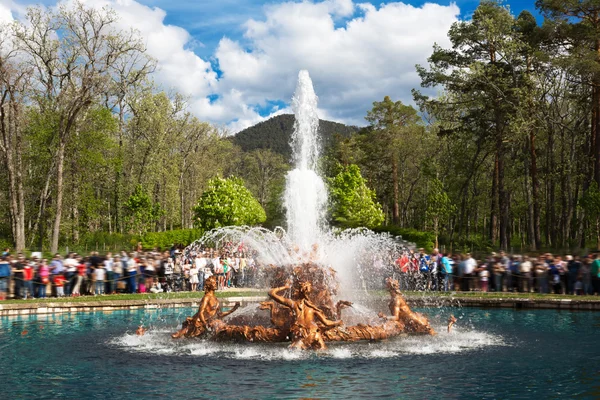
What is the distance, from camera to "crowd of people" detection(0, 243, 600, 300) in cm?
2375

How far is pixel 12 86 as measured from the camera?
41.8 meters

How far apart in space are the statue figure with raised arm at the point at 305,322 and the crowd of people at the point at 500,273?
12642 millimetres

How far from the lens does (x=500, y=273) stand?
2603cm

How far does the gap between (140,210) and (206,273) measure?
1228 inches

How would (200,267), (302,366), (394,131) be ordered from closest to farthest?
(302,366)
(200,267)
(394,131)

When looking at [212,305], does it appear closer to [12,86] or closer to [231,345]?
[231,345]

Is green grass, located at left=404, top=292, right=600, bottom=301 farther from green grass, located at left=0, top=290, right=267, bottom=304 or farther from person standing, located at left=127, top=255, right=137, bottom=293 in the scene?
person standing, located at left=127, top=255, right=137, bottom=293

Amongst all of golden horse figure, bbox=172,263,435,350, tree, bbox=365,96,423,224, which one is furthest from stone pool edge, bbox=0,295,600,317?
tree, bbox=365,96,423,224

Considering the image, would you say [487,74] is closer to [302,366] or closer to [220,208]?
[220,208]

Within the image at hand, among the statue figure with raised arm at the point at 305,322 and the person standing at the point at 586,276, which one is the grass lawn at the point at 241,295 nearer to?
the person standing at the point at 586,276

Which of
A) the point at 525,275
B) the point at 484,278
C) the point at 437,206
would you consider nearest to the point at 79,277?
the point at 484,278

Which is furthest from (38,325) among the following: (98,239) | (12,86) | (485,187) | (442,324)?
(485,187)

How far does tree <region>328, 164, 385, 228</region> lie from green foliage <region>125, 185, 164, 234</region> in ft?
57.8

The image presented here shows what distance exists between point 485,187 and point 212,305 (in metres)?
55.5
